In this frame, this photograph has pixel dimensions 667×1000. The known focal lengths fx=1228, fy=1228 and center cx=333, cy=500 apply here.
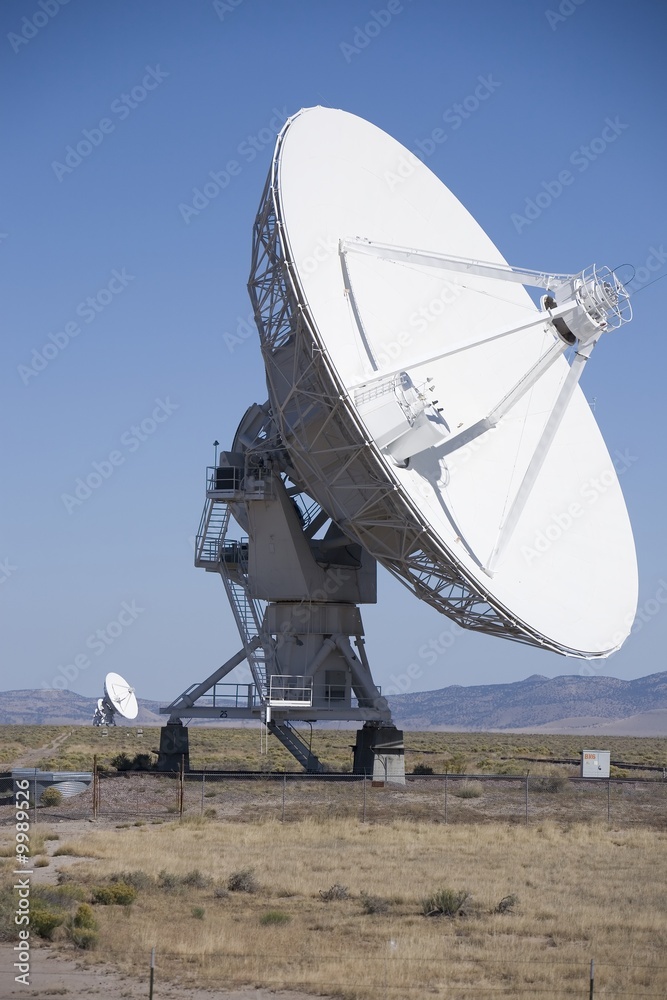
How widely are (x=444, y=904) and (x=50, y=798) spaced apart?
15.4 meters

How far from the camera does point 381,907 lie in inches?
671

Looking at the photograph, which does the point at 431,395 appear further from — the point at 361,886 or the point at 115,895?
the point at 115,895

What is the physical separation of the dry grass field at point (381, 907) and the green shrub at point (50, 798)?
12.1 feet

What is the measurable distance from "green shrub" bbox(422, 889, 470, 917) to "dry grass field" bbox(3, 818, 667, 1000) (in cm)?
19

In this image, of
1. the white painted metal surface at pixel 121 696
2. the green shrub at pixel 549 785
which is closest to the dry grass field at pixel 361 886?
the green shrub at pixel 549 785

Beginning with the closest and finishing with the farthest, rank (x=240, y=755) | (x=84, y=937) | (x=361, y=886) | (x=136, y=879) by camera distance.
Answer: (x=84, y=937) < (x=136, y=879) < (x=361, y=886) < (x=240, y=755)

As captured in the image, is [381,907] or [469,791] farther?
[469,791]

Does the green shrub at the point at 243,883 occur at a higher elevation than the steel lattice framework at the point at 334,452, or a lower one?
lower

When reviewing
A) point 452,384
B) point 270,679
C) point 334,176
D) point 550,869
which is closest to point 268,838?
point 550,869

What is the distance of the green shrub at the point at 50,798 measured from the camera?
2974 cm

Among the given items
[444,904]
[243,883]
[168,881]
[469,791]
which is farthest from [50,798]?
[444,904]

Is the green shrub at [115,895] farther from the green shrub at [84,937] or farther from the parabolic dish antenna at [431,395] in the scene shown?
the parabolic dish antenna at [431,395]

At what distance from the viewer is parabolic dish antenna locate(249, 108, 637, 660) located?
2498cm

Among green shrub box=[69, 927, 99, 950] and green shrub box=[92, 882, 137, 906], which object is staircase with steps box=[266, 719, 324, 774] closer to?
green shrub box=[92, 882, 137, 906]
